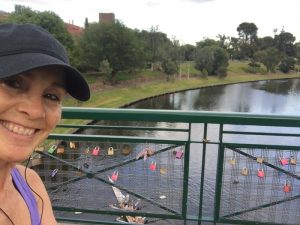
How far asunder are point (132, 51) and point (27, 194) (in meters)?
45.7

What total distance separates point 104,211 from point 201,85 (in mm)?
54228

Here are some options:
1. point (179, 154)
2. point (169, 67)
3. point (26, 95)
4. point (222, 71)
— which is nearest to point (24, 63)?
point (26, 95)

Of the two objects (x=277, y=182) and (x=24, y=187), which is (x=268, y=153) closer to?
(x=277, y=182)

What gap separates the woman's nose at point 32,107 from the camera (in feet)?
3.68

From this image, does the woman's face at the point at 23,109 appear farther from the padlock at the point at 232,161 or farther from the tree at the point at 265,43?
the tree at the point at 265,43

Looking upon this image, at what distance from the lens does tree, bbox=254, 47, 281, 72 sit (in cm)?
7917

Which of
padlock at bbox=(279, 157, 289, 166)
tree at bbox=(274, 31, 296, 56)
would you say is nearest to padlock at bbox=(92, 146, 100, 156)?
padlock at bbox=(279, 157, 289, 166)

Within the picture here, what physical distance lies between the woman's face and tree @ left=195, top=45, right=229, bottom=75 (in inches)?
2518

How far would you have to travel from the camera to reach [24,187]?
1.38 metres

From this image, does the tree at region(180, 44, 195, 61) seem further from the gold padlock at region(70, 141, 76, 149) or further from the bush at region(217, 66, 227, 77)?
the gold padlock at region(70, 141, 76, 149)

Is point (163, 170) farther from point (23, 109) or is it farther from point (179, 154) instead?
point (23, 109)

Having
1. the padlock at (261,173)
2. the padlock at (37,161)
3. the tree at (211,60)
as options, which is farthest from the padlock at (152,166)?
the tree at (211,60)

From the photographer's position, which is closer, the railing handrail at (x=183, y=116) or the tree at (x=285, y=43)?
the railing handrail at (x=183, y=116)

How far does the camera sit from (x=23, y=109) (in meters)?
1.12
